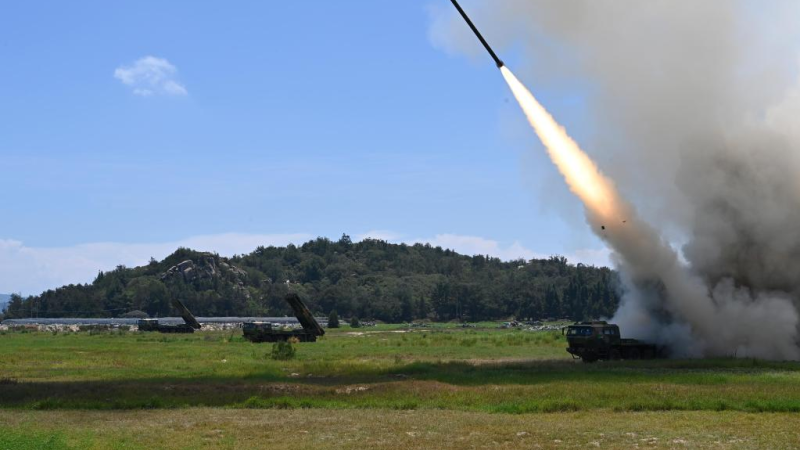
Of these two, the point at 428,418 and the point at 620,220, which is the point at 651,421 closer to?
the point at 428,418

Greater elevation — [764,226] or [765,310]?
[764,226]

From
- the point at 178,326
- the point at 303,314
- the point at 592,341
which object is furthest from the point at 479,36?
the point at 178,326

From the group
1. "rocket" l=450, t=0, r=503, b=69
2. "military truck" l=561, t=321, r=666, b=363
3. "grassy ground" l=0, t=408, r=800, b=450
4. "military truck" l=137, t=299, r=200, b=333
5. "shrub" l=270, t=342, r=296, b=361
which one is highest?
"rocket" l=450, t=0, r=503, b=69

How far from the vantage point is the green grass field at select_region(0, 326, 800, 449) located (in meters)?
24.7

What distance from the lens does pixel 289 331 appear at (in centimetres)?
8994

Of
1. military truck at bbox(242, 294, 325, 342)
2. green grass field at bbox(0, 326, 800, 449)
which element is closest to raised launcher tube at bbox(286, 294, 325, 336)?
military truck at bbox(242, 294, 325, 342)

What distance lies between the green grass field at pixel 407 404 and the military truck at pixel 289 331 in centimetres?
3138

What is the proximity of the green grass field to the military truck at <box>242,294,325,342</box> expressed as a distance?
31.4 metres

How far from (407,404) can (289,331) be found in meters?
59.2

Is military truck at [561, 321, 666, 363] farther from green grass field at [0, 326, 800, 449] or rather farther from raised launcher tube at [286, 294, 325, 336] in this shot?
raised launcher tube at [286, 294, 325, 336]

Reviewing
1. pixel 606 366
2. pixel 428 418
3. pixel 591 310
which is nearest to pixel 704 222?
pixel 606 366

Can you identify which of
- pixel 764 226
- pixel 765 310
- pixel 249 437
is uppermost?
pixel 764 226

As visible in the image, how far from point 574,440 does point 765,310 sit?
3719 centimetres

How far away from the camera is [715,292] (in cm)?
5878
